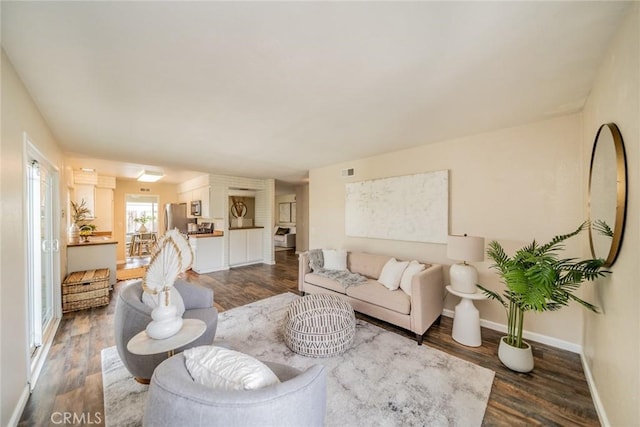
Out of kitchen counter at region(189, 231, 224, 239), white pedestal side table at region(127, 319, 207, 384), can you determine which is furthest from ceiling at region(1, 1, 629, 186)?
kitchen counter at region(189, 231, 224, 239)

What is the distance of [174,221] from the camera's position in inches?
287

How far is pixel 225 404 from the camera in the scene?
2.78ft

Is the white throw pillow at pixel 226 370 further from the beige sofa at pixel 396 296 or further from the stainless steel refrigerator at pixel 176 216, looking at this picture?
the stainless steel refrigerator at pixel 176 216

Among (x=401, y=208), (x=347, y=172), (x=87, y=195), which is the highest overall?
(x=347, y=172)

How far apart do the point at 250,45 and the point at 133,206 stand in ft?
27.7

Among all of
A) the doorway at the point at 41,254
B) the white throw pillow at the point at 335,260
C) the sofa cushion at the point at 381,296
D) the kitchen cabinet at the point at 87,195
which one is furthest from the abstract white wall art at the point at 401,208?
the kitchen cabinet at the point at 87,195

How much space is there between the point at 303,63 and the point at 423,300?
8.46ft

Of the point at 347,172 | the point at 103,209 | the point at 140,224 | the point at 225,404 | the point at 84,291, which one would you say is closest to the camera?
the point at 225,404

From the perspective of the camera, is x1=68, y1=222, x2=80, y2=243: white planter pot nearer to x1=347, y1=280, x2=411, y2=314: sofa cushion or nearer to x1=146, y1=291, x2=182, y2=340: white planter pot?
x1=146, y1=291, x2=182, y2=340: white planter pot

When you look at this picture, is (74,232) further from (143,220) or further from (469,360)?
(469,360)

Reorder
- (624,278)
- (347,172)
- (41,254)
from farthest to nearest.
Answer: (347,172) < (41,254) < (624,278)

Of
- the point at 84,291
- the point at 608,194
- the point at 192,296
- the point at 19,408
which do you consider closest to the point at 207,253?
the point at 84,291

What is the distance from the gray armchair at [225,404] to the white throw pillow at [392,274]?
2.26 m

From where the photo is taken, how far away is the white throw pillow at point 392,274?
3.06 m
